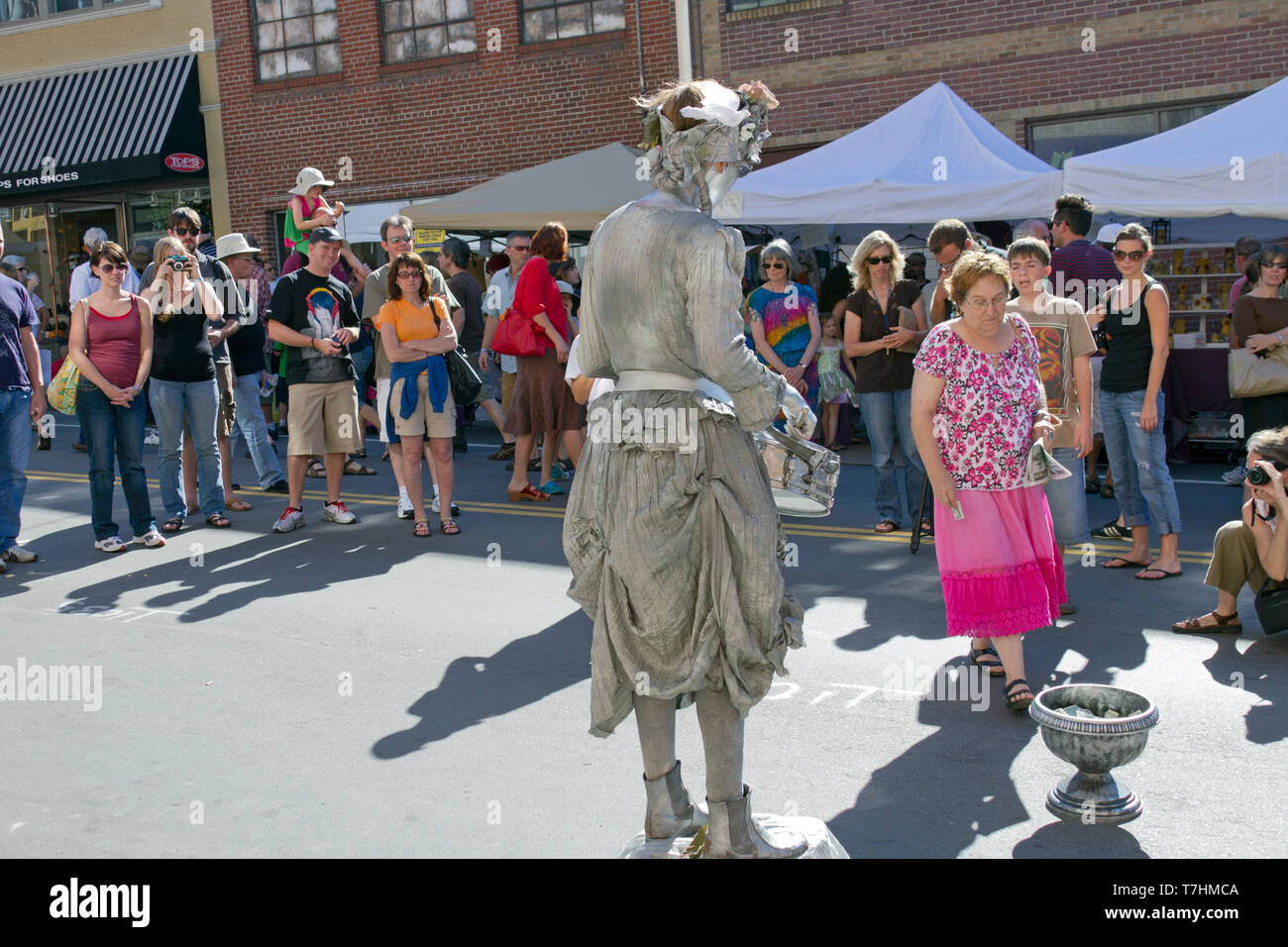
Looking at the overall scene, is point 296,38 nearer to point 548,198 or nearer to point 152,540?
point 548,198

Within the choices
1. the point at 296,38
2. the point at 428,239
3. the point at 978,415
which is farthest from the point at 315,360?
the point at 296,38

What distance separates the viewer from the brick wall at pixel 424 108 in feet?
59.3

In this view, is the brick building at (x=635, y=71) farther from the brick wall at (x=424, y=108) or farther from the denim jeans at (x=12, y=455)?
the denim jeans at (x=12, y=455)

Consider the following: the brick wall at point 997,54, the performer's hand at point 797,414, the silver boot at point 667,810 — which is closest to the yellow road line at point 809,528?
the performer's hand at point 797,414

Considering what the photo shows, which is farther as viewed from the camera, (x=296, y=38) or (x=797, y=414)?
(x=296, y=38)

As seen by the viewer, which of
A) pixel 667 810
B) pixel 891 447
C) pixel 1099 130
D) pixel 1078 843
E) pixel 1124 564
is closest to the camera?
pixel 667 810

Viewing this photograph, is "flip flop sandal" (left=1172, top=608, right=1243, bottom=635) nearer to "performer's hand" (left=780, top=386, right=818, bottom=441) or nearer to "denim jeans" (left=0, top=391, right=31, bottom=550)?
"performer's hand" (left=780, top=386, right=818, bottom=441)

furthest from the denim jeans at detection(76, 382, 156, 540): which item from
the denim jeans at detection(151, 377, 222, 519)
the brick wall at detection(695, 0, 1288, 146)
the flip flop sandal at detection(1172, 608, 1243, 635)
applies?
the brick wall at detection(695, 0, 1288, 146)

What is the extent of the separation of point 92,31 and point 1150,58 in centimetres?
1713

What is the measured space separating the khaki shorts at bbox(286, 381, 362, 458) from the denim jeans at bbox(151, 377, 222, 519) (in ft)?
2.29

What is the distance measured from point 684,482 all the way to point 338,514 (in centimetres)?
650

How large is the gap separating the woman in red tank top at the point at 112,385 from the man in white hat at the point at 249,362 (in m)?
1.52

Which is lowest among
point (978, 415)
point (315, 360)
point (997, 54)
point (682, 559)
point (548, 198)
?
point (682, 559)

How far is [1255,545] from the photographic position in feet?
20.0
